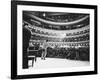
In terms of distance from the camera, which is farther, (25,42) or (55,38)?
(55,38)

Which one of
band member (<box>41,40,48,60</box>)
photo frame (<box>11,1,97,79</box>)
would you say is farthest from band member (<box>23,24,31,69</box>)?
band member (<box>41,40,48,60</box>)

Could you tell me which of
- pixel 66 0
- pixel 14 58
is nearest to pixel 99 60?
pixel 66 0

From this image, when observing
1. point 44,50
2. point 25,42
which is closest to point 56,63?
point 44,50

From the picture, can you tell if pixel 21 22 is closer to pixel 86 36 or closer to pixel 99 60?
pixel 86 36

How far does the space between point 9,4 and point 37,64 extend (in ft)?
2.01

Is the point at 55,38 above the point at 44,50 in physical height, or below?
above

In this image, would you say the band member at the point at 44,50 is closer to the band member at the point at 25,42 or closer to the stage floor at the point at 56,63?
the stage floor at the point at 56,63

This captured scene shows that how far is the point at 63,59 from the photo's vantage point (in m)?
1.76

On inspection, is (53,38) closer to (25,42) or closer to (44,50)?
(44,50)

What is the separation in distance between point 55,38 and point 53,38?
21 millimetres

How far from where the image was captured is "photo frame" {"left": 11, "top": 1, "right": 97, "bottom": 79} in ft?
5.26

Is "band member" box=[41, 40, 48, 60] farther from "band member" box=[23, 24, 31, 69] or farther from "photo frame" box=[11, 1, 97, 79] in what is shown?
"band member" box=[23, 24, 31, 69]

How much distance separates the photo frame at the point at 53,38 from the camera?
1.60 m

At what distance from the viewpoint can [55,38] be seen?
1734mm
